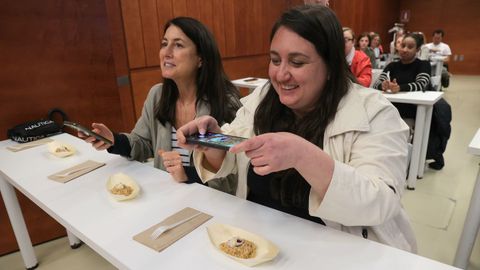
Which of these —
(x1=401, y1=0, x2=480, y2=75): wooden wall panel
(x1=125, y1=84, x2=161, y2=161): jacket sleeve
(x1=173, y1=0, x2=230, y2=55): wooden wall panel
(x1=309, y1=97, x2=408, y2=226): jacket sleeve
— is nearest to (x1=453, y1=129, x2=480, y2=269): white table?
(x1=309, y1=97, x2=408, y2=226): jacket sleeve

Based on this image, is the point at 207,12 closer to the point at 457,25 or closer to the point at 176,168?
the point at 176,168

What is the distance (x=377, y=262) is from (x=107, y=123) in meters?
2.07

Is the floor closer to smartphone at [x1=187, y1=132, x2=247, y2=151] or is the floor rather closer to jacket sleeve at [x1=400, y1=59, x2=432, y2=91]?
jacket sleeve at [x1=400, y1=59, x2=432, y2=91]

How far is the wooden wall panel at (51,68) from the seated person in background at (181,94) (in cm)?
74

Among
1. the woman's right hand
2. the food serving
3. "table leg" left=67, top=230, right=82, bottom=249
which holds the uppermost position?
the woman's right hand

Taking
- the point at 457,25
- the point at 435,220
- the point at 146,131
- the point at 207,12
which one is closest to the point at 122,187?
the point at 146,131

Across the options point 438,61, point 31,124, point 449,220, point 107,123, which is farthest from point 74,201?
point 438,61

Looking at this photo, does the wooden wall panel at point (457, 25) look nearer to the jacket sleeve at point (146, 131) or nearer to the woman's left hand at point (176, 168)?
the jacket sleeve at point (146, 131)

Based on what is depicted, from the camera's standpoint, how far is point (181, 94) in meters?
1.72

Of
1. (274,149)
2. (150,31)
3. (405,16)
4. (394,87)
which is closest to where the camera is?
(274,149)

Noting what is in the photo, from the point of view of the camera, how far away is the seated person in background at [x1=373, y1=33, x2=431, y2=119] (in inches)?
109

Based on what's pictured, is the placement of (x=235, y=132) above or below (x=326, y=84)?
below

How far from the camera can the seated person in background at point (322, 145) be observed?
766mm

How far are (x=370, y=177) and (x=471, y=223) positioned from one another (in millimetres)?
998
